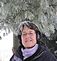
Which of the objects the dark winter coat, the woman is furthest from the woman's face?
the dark winter coat

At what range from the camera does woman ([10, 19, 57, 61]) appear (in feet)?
11.5

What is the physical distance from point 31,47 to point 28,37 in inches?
4.9

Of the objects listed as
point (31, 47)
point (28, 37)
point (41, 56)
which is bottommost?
point (41, 56)

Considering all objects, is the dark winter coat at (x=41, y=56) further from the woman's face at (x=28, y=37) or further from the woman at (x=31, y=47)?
the woman's face at (x=28, y=37)

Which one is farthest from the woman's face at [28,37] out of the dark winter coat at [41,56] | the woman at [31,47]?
the dark winter coat at [41,56]

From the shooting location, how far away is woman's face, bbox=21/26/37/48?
3512 millimetres

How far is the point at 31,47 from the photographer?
11.6 feet

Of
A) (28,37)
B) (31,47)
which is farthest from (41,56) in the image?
(28,37)

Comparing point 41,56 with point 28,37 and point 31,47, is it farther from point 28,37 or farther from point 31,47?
point 28,37

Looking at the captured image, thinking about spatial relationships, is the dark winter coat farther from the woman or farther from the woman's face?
the woman's face

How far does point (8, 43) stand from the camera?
1234 cm

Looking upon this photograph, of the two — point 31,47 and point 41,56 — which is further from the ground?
point 31,47

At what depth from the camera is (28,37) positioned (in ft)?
11.5

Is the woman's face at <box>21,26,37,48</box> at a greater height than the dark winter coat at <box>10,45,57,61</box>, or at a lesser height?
greater
